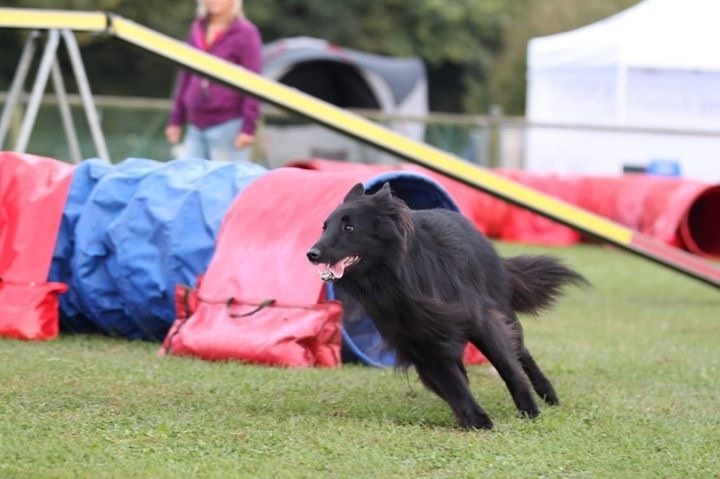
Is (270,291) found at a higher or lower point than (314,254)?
lower

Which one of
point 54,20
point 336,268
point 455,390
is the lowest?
point 455,390

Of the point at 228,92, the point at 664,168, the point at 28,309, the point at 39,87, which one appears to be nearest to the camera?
the point at 28,309

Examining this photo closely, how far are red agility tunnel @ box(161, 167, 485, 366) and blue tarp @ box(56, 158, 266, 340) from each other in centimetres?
20

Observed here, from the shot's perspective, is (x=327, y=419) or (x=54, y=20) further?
(x=54, y=20)

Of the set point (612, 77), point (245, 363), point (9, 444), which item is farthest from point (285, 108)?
point (612, 77)

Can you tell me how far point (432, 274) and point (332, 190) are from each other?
145 centimetres

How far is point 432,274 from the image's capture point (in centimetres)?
447

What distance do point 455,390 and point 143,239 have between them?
7.68ft

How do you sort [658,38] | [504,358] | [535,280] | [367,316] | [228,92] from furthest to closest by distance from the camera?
[658,38]
[228,92]
[367,316]
[535,280]
[504,358]

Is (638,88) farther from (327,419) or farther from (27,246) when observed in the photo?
(327,419)

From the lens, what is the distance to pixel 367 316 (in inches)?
230

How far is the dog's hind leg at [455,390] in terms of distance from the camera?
437 cm

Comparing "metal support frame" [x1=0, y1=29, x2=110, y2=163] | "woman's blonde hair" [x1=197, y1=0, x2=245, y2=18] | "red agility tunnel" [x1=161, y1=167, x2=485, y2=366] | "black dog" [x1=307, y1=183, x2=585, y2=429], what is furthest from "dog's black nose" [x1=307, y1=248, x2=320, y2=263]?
"woman's blonde hair" [x1=197, y1=0, x2=245, y2=18]

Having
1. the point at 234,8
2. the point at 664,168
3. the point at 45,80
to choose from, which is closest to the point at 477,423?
the point at 234,8
